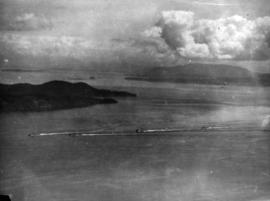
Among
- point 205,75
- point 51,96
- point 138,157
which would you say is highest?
point 205,75

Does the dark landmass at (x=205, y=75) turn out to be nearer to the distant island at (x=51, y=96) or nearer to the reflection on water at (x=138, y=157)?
the reflection on water at (x=138, y=157)

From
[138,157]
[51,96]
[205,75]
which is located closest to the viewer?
[51,96]

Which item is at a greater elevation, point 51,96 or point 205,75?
point 205,75

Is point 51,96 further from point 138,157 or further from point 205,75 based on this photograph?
point 205,75

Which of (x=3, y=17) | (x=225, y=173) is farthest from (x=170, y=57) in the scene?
(x=3, y=17)

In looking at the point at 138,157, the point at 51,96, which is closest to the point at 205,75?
the point at 138,157

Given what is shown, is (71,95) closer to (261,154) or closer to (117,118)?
(117,118)

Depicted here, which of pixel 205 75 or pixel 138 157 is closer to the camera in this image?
pixel 138 157

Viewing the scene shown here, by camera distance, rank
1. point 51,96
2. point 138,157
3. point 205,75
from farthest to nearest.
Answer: point 205,75, point 138,157, point 51,96

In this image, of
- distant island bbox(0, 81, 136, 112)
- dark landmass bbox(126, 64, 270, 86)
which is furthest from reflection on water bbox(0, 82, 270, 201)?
dark landmass bbox(126, 64, 270, 86)
